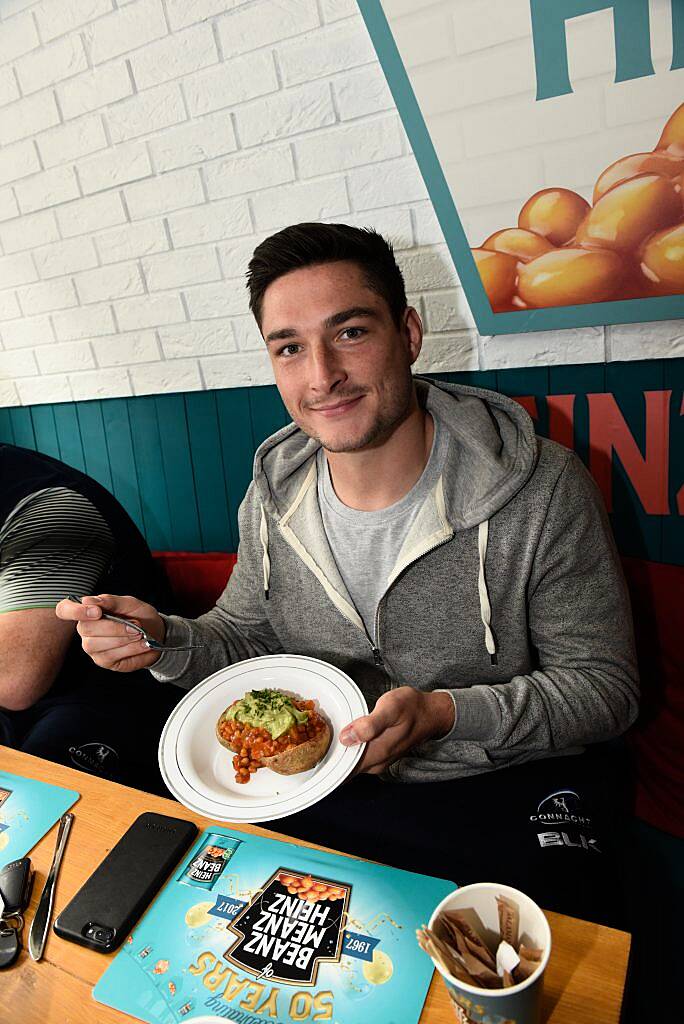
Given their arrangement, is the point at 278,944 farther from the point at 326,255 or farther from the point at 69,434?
the point at 69,434

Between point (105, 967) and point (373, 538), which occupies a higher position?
point (373, 538)

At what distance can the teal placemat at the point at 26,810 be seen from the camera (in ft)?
3.37

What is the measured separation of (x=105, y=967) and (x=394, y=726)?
0.49 meters

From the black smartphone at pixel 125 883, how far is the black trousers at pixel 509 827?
0.28 meters

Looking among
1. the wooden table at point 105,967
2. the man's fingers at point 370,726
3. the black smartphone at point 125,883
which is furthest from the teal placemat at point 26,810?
the man's fingers at point 370,726

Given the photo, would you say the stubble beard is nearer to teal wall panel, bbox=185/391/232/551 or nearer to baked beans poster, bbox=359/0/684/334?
baked beans poster, bbox=359/0/684/334

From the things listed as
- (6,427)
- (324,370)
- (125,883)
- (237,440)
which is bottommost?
(125,883)

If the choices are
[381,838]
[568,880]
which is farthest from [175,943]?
[568,880]

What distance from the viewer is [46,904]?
91cm

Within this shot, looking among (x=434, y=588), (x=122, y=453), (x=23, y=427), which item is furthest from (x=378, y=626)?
(x=23, y=427)

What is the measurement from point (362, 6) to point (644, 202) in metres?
0.77

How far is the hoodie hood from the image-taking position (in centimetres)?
128

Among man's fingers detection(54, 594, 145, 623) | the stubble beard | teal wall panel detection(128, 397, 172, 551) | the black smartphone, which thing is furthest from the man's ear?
teal wall panel detection(128, 397, 172, 551)

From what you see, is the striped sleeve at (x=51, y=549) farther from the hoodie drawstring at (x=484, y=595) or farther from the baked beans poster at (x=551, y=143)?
the baked beans poster at (x=551, y=143)
